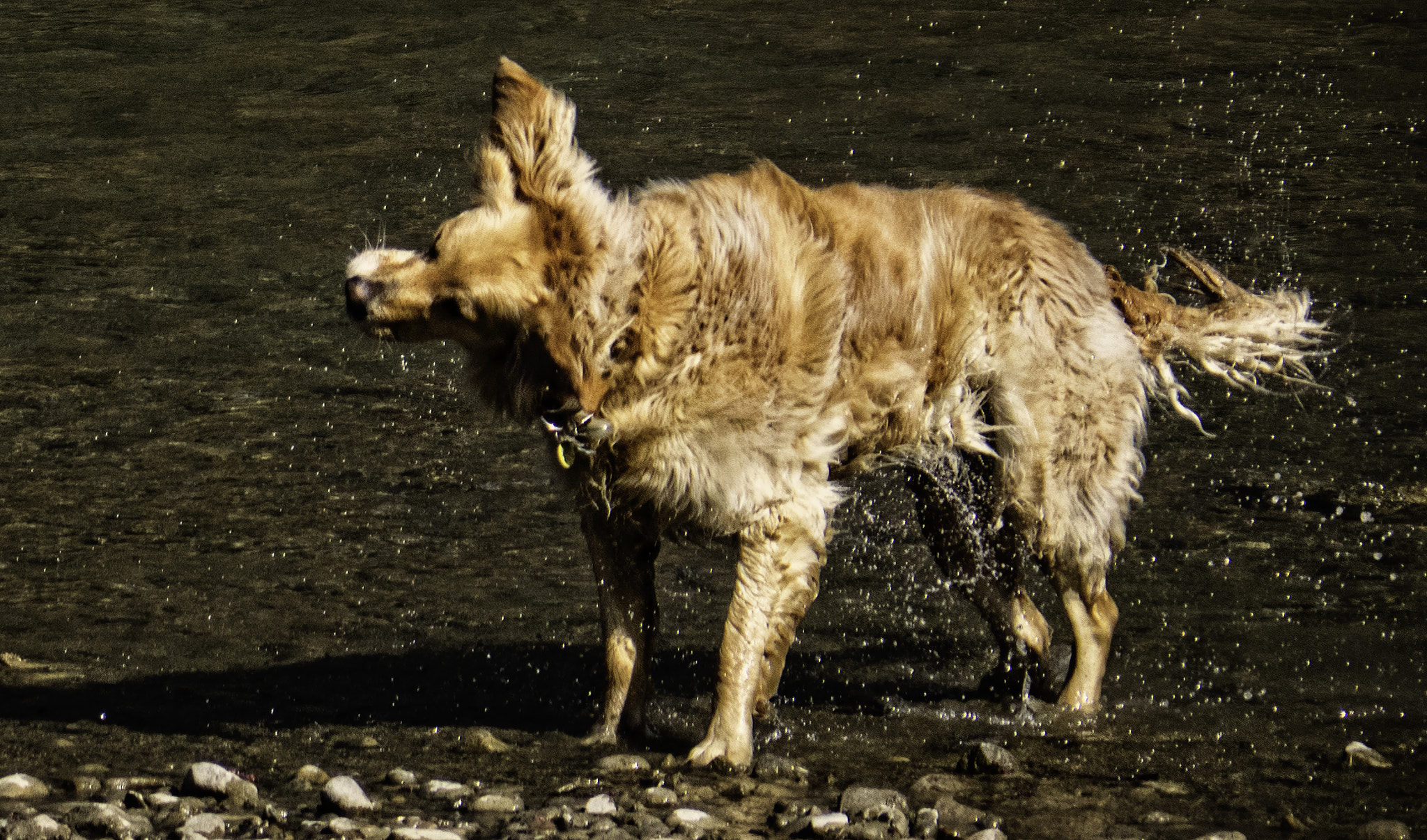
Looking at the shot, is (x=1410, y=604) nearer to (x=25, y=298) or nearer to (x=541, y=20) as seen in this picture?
(x=25, y=298)

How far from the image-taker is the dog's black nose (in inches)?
198

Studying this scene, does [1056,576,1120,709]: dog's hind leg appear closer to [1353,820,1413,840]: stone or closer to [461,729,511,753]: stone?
[1353,820,1413,840]: stone

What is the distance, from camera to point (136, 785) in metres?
4.91

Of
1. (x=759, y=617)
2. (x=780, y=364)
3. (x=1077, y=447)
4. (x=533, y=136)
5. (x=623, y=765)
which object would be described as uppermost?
(x=533, y=136)

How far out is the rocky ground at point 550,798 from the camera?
4637 millimetres

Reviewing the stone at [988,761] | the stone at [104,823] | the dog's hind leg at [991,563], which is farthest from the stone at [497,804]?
the dog's hind leg at [991,563]

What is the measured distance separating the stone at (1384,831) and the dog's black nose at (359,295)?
3146 mm

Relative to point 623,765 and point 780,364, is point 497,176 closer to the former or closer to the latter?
point 780,364

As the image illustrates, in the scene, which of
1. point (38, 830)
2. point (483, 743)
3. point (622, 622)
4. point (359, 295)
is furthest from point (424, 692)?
point (38, 830)

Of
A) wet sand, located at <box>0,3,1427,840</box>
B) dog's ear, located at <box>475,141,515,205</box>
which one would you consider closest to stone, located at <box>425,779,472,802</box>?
wet sand, located at <box>0,3,1427,840</box>

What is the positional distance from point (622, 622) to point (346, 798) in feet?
3.72

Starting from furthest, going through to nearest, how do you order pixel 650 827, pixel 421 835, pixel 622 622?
pixel 622 622
pixel 650 827
pixel 421 835

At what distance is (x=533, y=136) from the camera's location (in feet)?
16.6

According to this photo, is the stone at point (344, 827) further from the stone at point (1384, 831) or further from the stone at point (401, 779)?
the stone at point (1384, 831)
